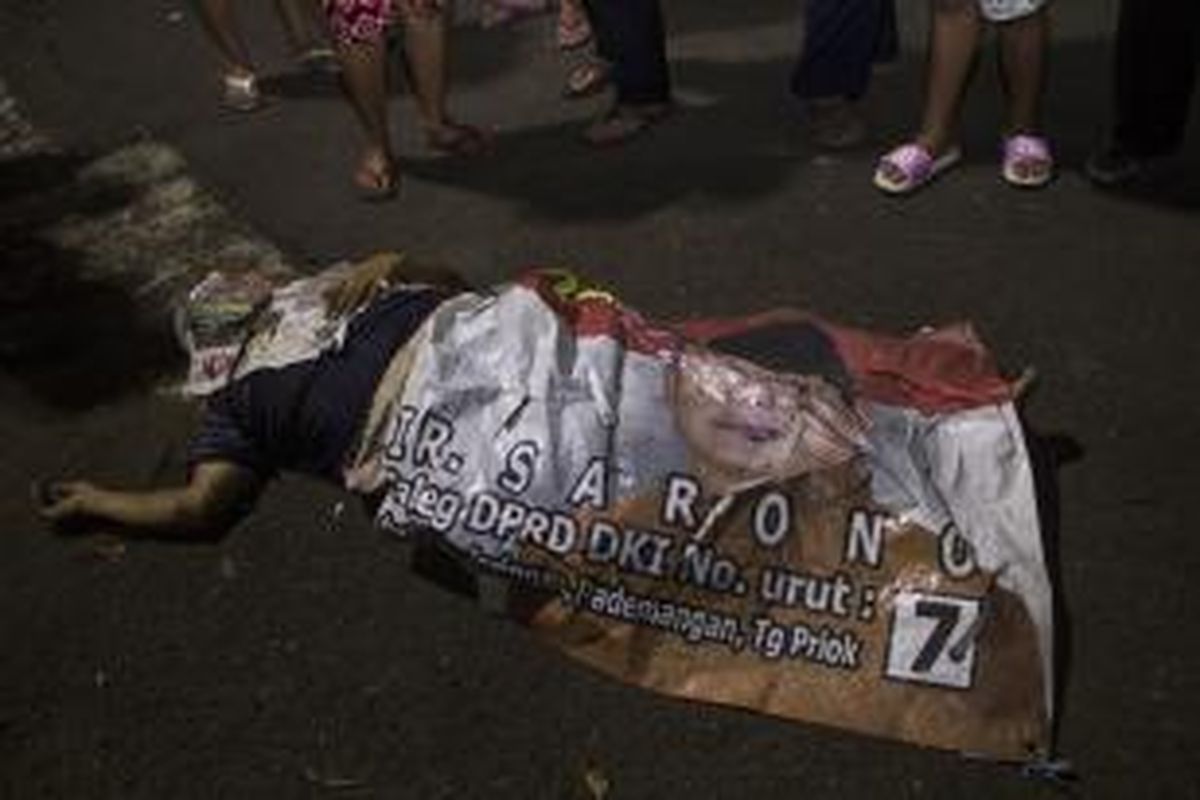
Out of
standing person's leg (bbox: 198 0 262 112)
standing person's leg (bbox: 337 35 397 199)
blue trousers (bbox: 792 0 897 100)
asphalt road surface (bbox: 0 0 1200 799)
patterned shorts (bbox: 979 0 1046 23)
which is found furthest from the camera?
standing person's leg (bbox: 198 0 262 112)

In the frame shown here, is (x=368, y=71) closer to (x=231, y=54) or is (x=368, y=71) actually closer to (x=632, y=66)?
(x=632, y=66)

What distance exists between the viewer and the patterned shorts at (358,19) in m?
4.48

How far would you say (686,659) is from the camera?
2.99m

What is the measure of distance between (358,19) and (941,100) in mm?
1825

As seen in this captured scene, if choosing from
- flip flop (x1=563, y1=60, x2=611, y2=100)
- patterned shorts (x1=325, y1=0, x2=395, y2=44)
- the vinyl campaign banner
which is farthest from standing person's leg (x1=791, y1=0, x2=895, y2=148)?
the vinyl campaign banner

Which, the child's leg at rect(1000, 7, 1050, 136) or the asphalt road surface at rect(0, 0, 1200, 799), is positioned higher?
the child's leg at rect(1000, 7, 1050, 136)

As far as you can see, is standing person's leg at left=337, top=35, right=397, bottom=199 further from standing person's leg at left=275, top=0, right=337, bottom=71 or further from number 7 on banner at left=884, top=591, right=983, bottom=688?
number 7 on banner at left=884, top=591, right=983, bottom=688

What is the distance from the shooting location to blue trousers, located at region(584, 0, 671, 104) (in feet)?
15.6

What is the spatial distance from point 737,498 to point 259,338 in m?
1.27

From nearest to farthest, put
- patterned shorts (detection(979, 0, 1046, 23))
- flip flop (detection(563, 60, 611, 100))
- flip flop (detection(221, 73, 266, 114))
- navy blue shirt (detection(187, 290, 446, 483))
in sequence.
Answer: navy blue shirt (detection(187, 290, 446, 483)) → patterned shorts (detection(979, 0, 1046, 23)) → flip flop (detection(563, 60, 611, 100)) → flip flop (detection(221, 73, 266, 114))

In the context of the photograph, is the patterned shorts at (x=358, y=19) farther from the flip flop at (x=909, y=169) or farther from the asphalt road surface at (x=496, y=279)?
the flip flop at (x=909, y=169)

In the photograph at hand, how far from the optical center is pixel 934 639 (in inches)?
112

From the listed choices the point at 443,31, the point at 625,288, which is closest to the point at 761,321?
the point at 625,288

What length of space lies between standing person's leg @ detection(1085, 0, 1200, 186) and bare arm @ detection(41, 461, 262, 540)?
2711mm
